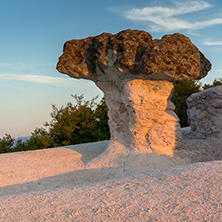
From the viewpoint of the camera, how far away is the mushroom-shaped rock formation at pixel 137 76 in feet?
30.5

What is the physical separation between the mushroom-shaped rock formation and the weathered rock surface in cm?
234

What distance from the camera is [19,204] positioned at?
17.9 ft

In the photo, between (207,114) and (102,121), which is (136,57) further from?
(102,121)

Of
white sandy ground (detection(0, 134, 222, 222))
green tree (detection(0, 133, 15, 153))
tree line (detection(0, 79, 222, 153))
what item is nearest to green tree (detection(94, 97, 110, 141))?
tree line (detection(0, 79, 222, 153))

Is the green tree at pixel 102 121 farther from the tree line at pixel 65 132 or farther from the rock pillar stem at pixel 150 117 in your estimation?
the rock pillar stem at pixel 150 117

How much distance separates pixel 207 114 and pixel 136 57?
Result: 5174mm

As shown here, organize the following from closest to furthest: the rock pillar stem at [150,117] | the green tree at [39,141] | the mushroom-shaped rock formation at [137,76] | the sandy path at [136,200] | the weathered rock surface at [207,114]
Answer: the sandy path at [136,200]
the mushroom-shaped rock formation at [137,76]
the rock pillar stem at [150,117]
the weathered rock surface at [207,114]
the green tree at [39,141]

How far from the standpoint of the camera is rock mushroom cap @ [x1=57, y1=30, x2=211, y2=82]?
914 centimetres

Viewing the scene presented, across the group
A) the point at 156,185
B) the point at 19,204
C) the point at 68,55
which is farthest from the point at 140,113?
the point at 19,204

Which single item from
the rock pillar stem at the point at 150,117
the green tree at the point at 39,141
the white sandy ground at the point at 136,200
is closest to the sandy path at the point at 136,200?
the white sandy ground at the point at 136,200

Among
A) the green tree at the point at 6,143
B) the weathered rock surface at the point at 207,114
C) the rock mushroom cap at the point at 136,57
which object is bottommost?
the green tree at the point at 6,143

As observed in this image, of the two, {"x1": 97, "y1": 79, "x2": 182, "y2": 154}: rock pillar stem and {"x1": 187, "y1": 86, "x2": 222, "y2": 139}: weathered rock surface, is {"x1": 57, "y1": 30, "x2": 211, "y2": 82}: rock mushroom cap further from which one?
{"x1": 187, "y1": 86, "x2": 222, "y2": 139}: weathered rock surface

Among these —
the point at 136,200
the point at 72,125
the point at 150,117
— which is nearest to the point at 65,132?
the point at 72,125

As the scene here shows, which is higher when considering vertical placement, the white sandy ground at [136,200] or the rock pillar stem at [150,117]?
the rock pillar stem at [150,117]
